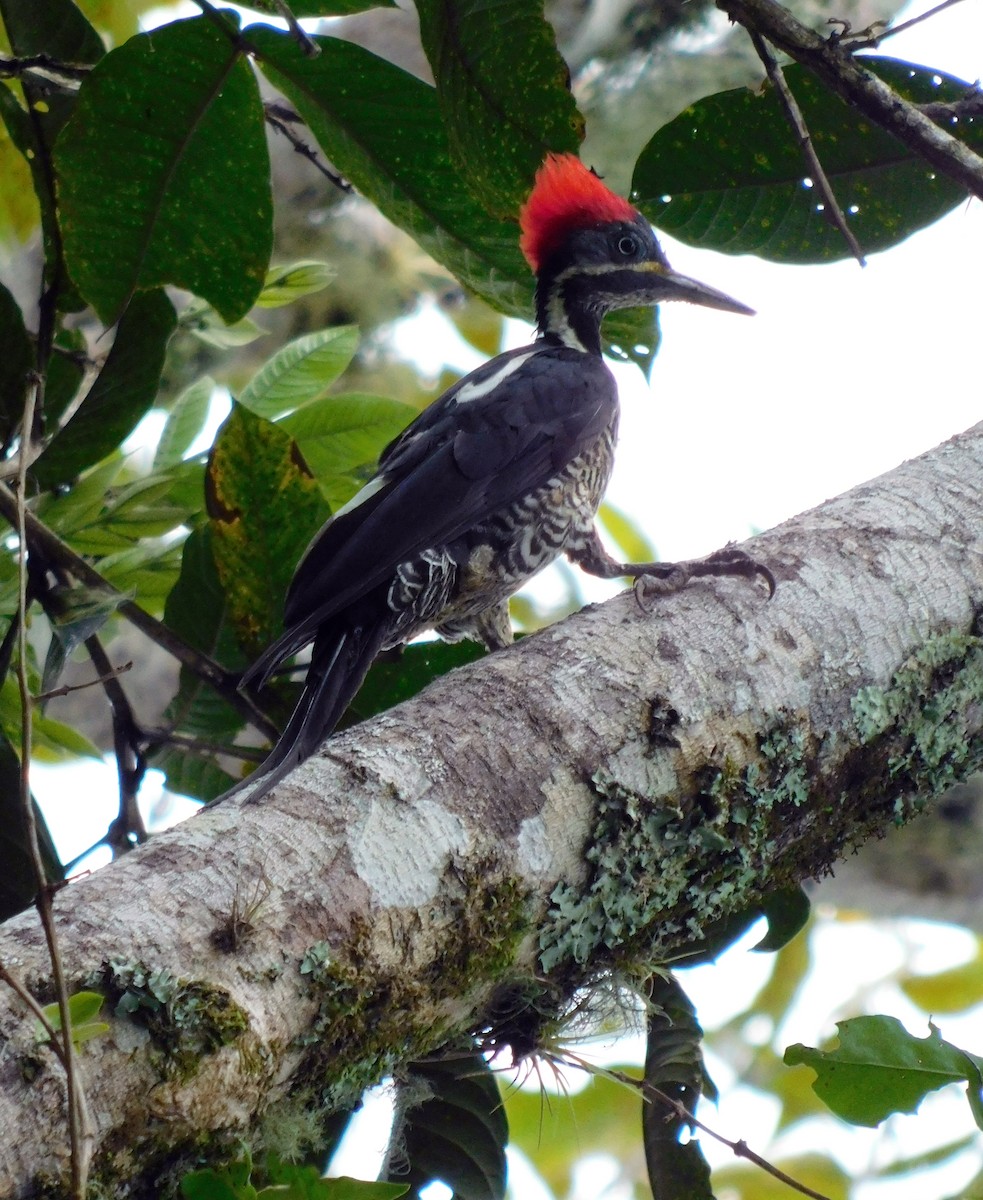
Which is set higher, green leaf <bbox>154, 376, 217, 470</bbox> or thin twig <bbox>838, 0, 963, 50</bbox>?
green leaf <bbox>154, 376, 217, 470</bbox>

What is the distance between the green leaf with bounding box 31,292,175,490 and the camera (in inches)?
83.4

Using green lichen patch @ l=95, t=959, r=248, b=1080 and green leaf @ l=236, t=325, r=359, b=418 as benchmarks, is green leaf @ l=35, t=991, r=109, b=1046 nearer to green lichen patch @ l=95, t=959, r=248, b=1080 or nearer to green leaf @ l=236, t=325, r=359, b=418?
green lichen patch @ l=95, t=959, r=248, b=1080

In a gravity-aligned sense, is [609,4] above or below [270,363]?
above

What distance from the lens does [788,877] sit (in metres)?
1.98

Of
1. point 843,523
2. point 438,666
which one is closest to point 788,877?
point 843,523

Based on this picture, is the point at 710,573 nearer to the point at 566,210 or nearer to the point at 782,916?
the point at 782,916

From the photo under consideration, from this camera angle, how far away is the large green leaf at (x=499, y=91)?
1958mm

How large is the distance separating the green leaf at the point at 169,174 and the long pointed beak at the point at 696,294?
1428 millimetres

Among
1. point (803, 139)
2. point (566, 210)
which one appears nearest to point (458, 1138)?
point (803, 139)

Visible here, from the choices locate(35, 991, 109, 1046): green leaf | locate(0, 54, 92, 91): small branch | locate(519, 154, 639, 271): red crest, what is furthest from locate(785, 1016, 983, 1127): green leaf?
locate(519, 154, 639, 271): red crest

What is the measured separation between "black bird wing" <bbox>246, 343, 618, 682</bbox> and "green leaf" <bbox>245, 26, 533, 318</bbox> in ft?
1.35

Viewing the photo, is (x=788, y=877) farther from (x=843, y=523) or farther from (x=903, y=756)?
(x=843, y=523)

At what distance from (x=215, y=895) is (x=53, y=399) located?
1460 mm

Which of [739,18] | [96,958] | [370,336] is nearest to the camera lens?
[96,958]
